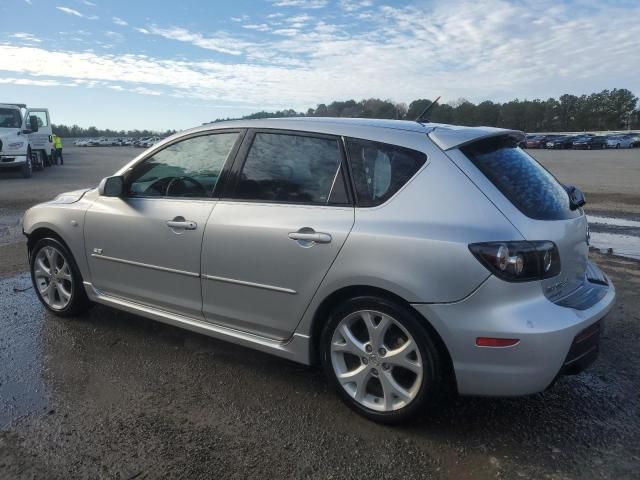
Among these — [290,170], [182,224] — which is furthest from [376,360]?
[182,224]

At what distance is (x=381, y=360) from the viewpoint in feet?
9.53

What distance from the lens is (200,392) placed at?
133 inches

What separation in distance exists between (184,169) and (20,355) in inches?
71.2

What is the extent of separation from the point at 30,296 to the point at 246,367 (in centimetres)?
285

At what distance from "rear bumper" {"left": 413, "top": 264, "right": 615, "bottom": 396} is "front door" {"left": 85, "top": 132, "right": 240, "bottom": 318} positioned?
1.68 meters

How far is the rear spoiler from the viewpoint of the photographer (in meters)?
2.92

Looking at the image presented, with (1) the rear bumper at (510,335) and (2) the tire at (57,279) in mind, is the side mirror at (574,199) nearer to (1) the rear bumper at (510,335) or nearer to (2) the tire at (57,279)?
(1) the rear bumper at (510,335)

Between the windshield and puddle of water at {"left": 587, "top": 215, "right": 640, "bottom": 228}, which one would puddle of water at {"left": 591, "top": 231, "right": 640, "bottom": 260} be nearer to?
puddle of water at {"left": 587, "top": 215, "right": 640, "bottom": 228}

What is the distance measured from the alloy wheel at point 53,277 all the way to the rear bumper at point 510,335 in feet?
10.5

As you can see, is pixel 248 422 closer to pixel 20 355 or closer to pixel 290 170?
pixel 290 170

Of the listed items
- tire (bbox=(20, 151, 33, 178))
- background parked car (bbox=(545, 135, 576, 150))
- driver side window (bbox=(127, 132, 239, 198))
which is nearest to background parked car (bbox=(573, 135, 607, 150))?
background parked car (bbox=(545, 135, 576, 150))

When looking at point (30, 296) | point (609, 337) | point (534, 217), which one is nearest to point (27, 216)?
point (30, 296)

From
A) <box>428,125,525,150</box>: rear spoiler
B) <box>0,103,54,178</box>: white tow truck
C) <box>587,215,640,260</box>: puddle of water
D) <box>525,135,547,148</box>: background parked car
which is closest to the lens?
<box>428,125,525,150</box>: rear spoiler

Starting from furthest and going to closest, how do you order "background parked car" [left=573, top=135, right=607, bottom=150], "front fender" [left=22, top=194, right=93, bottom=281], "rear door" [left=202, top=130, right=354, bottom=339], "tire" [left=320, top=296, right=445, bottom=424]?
1. "background parked car" [left=573, top=135, right=607, bottom=150]
2. "front fender" [left=22, top=194, right=93, bottom=281]
3. "rear door" [left=202, top=130, right=354, bottom=339]
4. "tire" [left=320, top=296, right=445, bottom=424]
